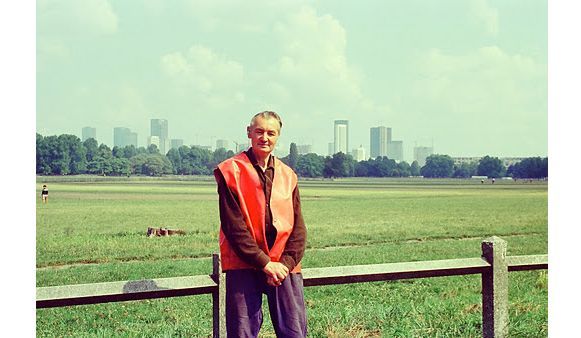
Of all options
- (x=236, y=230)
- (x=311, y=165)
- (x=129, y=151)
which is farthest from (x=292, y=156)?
(x=129, y=151)

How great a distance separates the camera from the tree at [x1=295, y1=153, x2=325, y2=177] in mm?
7141

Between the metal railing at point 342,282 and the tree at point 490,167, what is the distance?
9085mm

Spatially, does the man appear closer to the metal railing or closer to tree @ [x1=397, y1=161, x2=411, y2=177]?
the metal railing

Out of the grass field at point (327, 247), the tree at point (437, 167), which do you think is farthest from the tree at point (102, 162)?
the tree at point (437, 167)

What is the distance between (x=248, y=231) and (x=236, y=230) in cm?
5

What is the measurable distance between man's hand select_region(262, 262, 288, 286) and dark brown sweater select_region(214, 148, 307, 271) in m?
0.02

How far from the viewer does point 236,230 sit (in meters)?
2.66

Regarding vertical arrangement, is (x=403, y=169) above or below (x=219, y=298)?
above

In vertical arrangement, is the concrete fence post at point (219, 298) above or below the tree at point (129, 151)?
below

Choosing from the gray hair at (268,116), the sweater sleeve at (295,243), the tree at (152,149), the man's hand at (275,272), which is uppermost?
the tree at (152,149)

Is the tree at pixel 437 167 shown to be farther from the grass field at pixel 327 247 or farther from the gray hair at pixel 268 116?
the gray hair at pixel 268 116

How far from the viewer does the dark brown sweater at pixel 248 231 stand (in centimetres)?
265

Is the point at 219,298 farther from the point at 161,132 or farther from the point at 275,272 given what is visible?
the point at 161,132

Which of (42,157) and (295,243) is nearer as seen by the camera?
(295,243)
